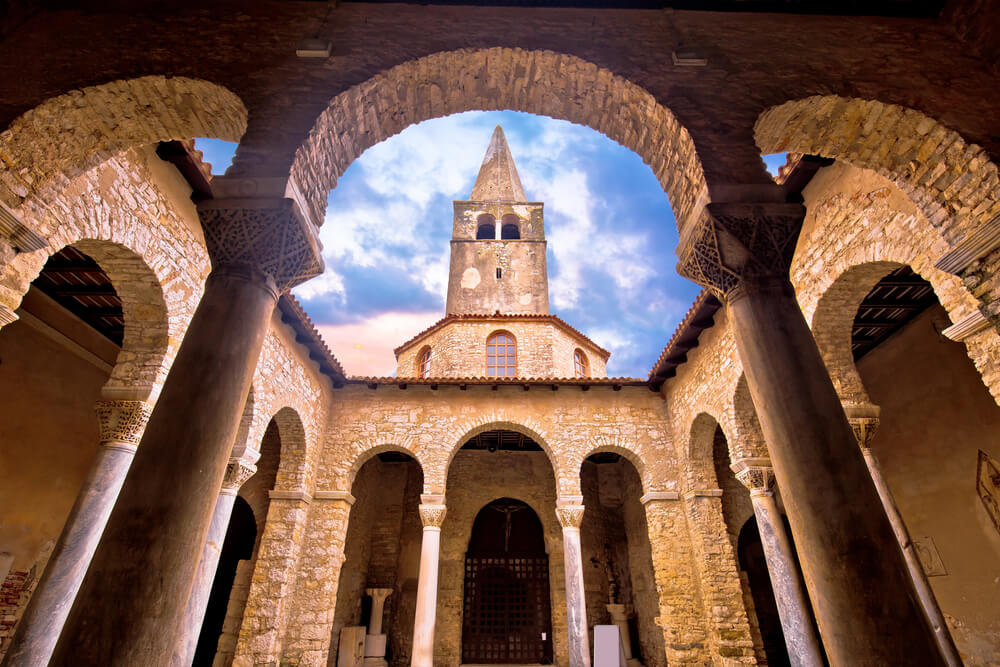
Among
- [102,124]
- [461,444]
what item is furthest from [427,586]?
[102,124]

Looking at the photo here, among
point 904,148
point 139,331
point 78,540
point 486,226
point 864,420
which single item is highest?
point 486,226

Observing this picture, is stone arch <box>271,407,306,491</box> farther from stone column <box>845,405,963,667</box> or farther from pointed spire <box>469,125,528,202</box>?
pointed spire <box>469,125,528,202</box>

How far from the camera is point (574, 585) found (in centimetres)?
942

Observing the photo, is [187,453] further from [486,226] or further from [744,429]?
[486,226]

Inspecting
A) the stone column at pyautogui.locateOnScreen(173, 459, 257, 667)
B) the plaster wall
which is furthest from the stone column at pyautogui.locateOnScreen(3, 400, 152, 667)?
the plaster wall

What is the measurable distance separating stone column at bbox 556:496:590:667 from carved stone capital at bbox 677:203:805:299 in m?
7.33

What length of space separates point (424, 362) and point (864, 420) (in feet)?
42.7

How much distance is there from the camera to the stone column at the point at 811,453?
2389 mm

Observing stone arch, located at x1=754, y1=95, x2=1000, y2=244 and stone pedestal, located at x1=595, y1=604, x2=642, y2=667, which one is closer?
stone arch, located at x1=754, y1=95, x2=1000, y2=244

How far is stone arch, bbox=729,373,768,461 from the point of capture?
7.97 meters

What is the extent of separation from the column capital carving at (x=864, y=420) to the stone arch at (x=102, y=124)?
8.36m

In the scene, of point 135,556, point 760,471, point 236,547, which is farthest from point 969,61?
point 236,547

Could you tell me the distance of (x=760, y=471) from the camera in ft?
26.0

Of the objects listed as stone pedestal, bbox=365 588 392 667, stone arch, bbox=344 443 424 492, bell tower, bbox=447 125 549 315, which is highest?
bell tower, bbox=447 125 549 315
